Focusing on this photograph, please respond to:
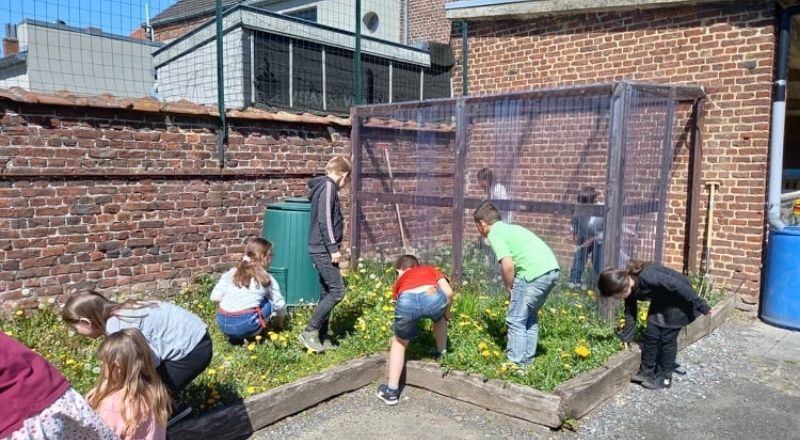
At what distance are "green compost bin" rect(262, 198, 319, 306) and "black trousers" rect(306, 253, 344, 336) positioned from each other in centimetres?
82

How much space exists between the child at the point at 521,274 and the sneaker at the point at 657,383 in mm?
965

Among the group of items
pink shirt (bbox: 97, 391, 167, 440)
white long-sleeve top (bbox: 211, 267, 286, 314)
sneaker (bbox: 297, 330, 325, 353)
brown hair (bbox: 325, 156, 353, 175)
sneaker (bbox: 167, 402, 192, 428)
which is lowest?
sneaker (bbox: 167, 402, 192, 428)

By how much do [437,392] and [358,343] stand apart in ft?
2.74

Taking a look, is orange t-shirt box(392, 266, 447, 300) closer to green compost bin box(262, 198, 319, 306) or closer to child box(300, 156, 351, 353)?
child box(300, 156, 351, 353)

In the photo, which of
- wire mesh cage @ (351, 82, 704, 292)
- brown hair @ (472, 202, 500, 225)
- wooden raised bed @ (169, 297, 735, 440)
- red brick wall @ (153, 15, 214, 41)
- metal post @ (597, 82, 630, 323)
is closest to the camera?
wooden raised bed @ (169, 297, 735, 440)

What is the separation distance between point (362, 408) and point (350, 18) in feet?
51.9

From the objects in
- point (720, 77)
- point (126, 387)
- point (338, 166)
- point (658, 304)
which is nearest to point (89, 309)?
point (126, 387)

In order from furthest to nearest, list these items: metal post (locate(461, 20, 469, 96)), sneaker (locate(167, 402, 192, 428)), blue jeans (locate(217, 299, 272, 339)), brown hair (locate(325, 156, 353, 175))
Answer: metal post (locate(461, 20, 469, 96)), brown hair (locate(325, 156, 353, 175)), blue jeans (locate(217, 299, 272, 339)), sneaker (locate(167, 402, 192, 428))

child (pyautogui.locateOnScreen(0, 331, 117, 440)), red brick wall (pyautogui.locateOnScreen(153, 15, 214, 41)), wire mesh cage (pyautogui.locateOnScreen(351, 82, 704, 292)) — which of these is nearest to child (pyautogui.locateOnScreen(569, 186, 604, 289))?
wire mesh cage (pyautogui.locateOnScreen(351, 82, 704, 292))

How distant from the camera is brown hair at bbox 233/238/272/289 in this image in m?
4.88

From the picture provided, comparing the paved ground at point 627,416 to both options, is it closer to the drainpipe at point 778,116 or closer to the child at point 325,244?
the child at point 325,244

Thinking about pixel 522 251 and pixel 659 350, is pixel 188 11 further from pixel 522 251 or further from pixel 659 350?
pixel 659 350

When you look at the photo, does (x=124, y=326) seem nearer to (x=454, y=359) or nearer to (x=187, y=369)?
(x=187, y=369)

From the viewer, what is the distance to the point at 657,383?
4.91 m
